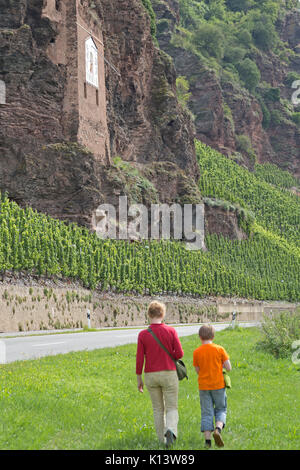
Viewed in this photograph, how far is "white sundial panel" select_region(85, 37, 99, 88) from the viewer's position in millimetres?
45438

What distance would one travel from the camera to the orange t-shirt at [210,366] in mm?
7504

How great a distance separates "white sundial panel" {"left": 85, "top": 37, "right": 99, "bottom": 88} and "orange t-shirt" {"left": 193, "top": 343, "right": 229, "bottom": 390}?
40.0 m

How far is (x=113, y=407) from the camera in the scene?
29.9ft

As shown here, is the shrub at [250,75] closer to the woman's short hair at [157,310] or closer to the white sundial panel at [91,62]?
the white sundial panel at [91,62]

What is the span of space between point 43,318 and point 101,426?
20.4m

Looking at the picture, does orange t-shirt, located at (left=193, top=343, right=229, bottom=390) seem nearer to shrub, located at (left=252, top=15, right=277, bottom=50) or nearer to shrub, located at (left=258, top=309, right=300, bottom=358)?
shrub, located at (left=258, top=309, right=300, bottom=358)

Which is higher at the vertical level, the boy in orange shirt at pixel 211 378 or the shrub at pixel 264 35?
the shrub at pixel 264 35

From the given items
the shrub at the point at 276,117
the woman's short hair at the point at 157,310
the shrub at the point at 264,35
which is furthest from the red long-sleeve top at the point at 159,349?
the shrub at the point at 264,35

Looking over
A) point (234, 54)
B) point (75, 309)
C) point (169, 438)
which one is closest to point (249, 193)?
point (75, 309)

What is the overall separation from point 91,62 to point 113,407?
1610 inches

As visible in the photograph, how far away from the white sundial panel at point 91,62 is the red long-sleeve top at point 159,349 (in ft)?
131

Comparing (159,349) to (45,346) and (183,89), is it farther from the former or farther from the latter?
(183,89)

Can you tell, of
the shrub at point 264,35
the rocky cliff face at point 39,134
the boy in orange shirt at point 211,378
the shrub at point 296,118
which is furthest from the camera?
the shrub at point 264,35

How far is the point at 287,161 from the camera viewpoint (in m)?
123
